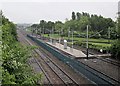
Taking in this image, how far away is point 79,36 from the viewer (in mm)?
101562

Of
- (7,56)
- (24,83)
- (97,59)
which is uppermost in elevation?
(7,56)

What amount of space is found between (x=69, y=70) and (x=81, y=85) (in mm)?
8399

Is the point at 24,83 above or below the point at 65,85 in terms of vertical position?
above

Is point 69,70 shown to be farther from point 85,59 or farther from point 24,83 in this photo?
point 24,83

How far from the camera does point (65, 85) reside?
76.2ft

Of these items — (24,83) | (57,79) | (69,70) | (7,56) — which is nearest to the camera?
(24,83)

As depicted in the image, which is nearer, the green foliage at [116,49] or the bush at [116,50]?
the green foliage at [116,49]

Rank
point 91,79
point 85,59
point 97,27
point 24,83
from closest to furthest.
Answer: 1. point 24,83
2. point 91,79
3. point 85,59
4. point 97,27

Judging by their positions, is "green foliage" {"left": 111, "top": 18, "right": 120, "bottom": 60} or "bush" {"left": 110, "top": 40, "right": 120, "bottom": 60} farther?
"bush" {"left": 110, "top": 40, "right": 120, "bottom": 60}

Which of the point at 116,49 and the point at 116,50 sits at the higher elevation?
the point at 116,49

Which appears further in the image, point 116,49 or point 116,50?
point 116,50

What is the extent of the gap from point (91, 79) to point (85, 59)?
729 inches

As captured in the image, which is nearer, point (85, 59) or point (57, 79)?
point (57, 79)

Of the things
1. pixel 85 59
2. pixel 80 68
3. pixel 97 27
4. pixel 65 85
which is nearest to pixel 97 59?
pixel 85 59
